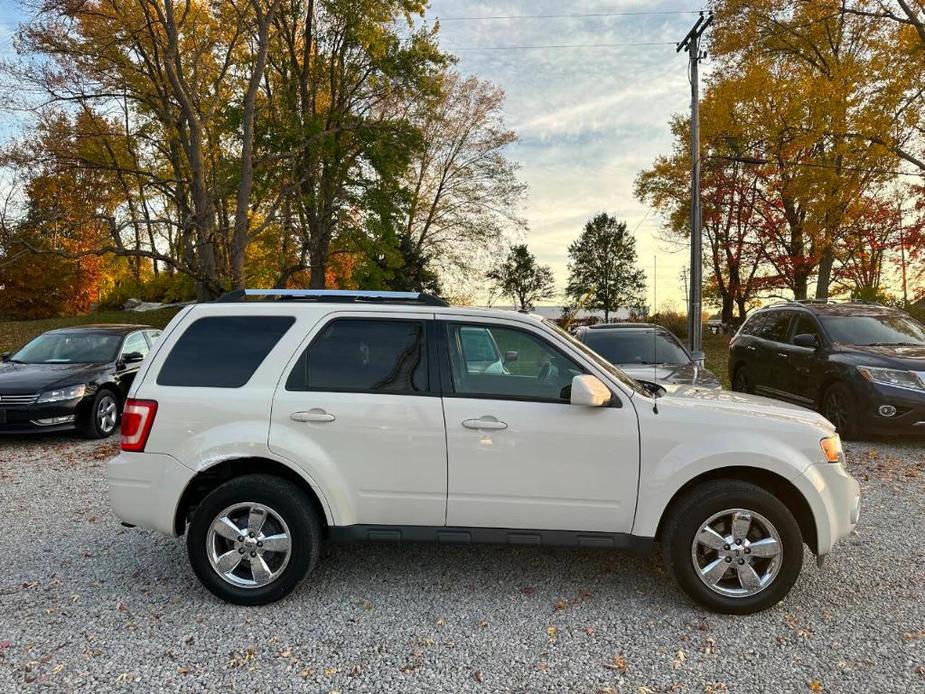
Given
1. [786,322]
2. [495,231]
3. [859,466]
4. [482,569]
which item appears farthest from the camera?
[495,231]

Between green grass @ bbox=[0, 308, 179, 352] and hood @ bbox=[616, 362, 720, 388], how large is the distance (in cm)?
2463

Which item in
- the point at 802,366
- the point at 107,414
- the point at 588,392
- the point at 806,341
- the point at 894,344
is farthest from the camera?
the point at 107,414

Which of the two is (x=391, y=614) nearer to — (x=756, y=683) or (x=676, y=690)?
(x=676, y=690)


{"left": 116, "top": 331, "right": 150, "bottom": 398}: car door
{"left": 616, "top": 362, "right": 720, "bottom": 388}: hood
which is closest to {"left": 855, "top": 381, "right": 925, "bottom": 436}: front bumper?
{"left": 616, "top": 362, "right": 720, "bottom": 388}: hood

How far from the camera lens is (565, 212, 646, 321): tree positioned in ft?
177

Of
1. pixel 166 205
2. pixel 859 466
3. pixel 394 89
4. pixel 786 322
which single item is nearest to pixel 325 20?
pixel 394 89

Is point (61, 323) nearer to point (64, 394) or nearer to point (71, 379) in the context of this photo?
point (71, 379)

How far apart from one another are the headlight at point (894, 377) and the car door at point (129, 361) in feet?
31.2

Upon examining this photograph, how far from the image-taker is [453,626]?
3340 mm

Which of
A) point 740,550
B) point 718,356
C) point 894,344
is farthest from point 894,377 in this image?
point 718,356

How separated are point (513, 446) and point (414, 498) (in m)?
0.66

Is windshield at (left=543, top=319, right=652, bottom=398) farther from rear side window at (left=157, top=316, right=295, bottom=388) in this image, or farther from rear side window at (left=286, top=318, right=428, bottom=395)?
rear side window at (left=157, top=316, right=295, bottom=388)

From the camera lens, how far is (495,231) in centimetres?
2961

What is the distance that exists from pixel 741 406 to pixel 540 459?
1.27 meters
